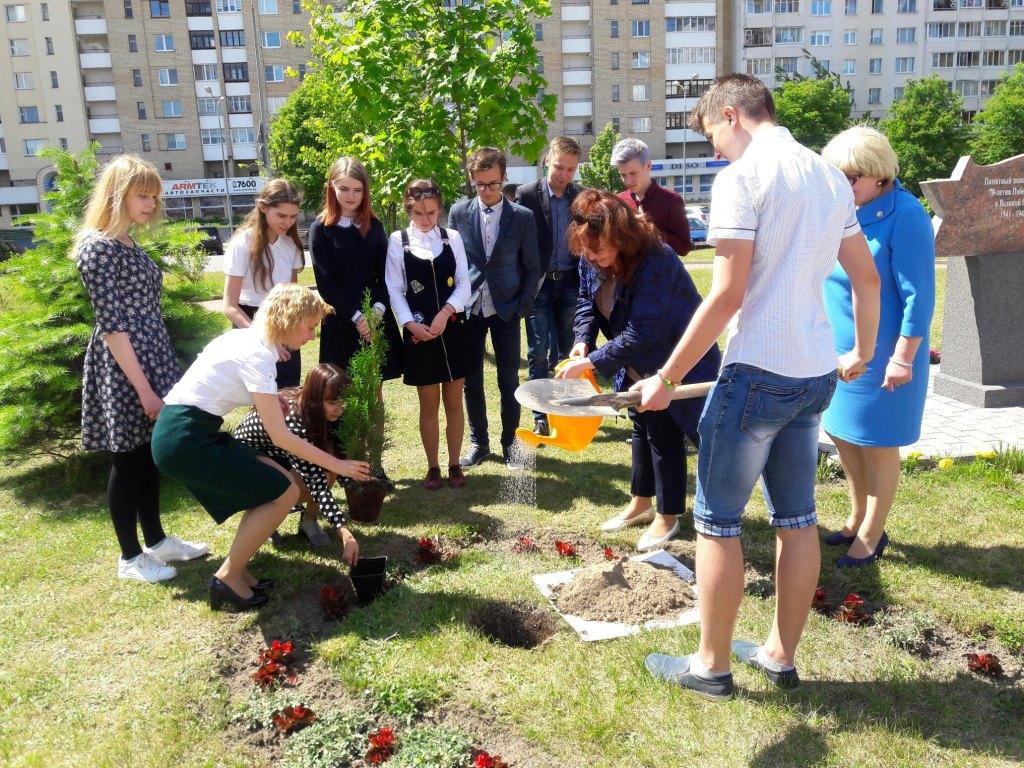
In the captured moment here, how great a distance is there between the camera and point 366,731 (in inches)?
113

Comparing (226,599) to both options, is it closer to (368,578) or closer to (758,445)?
(368,578)

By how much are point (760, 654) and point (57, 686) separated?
2.72 metres

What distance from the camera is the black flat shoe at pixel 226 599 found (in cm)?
372

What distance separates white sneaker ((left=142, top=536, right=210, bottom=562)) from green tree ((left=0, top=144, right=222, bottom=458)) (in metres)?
1.77

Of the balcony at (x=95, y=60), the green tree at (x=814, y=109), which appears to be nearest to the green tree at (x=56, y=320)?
the green tree at (x=814, y=109)

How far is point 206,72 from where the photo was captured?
5634 cm

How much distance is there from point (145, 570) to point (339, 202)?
2357 mm

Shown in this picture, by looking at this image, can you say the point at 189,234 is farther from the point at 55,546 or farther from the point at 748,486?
the point at 748,486

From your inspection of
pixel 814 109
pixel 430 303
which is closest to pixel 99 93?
pixel 814 109

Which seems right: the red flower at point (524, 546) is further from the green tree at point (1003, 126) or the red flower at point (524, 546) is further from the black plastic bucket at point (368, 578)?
the green tree at point (1003, 126)

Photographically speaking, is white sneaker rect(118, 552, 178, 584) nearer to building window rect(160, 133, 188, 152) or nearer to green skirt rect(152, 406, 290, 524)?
green skirt rect(152, 406, 290, 524)

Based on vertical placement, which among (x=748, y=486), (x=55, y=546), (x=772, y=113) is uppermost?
(x=772, y=113)

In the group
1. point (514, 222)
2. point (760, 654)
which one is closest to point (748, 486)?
point (760, 654)

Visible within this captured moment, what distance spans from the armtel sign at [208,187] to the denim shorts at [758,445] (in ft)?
184
